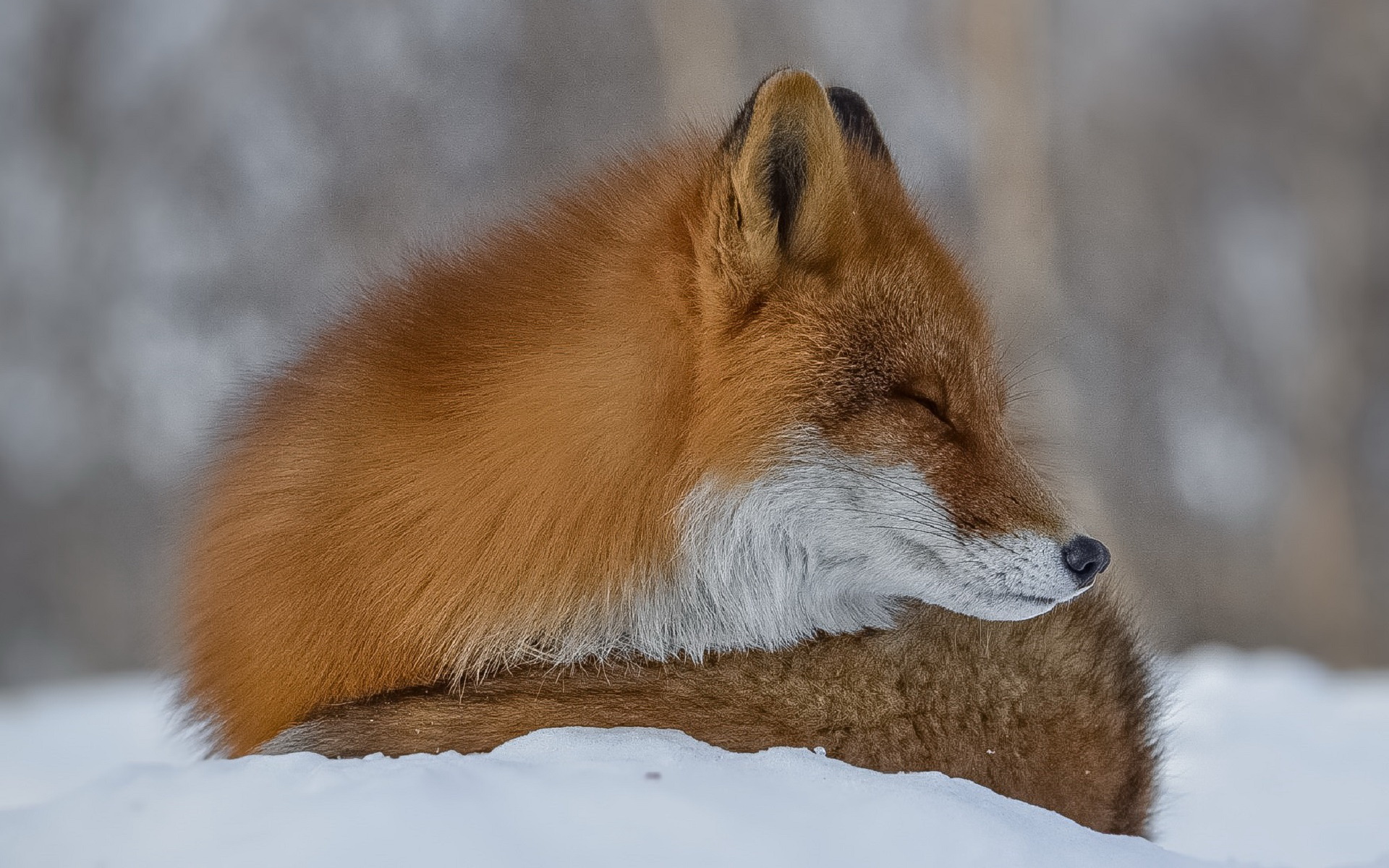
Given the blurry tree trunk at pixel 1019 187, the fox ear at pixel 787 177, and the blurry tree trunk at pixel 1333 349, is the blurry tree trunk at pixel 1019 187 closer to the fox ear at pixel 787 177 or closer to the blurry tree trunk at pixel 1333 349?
the blurry tree trunk at pixel 1333 349

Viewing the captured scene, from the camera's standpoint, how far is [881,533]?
203 cm

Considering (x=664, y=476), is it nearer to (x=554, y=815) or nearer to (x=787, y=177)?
(x=787, y=177)

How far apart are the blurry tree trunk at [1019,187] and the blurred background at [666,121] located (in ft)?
0.08

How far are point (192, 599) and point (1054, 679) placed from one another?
1.71 m

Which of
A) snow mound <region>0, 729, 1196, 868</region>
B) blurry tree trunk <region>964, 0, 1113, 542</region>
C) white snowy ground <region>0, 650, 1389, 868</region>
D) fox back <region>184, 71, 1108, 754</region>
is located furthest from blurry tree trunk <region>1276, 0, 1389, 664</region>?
snow mound <region>0, 729, 1196, 868</region>

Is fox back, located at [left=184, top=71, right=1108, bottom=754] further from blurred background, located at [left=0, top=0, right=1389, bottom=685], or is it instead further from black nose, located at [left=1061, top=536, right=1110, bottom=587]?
blurred background, located at [left=0, top=0, right=1389, bottom=685]

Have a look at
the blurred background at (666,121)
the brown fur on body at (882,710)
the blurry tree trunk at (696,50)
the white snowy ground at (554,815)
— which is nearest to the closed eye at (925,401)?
the brown fur on body at (882,710)

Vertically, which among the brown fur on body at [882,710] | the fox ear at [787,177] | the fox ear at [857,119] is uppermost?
the fox ear at [857,119]

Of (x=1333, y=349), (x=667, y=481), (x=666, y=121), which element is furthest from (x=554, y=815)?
(x=1333, y=349)

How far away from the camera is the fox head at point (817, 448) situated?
6.53 ft

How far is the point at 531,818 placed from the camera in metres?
1.48

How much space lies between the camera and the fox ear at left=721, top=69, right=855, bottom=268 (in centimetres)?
191

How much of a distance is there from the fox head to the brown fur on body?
0.10 m

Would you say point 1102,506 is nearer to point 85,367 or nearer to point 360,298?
point 360,298
